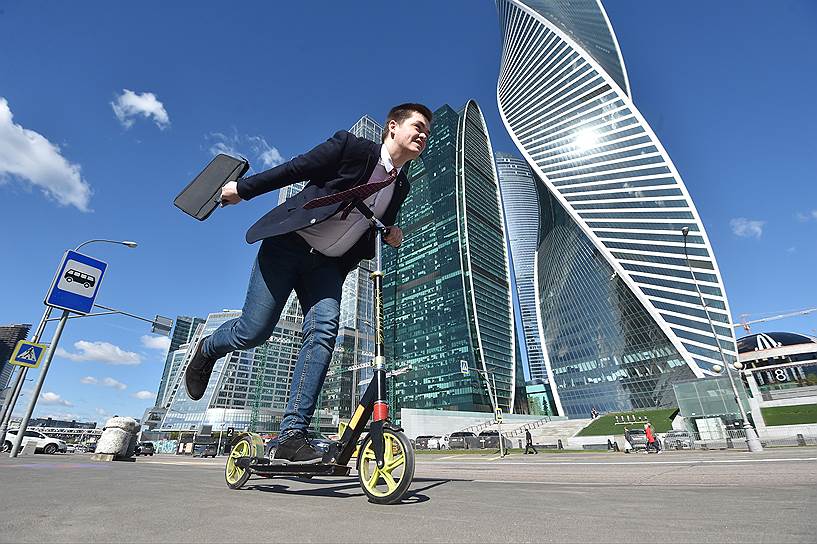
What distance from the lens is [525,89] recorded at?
83.3 m

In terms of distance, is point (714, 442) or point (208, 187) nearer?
point (208, 187)

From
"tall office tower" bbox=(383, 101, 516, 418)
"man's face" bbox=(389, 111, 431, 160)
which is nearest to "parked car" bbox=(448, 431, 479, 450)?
"tall office tower" bbox=(383, 101, 516, 418)

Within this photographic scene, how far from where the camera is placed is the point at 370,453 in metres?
2.68

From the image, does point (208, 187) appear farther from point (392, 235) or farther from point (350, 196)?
point (392, 235)

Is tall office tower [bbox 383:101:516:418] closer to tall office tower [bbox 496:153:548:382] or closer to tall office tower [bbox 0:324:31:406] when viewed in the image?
tall office tower [bbox 496:153:548:382]

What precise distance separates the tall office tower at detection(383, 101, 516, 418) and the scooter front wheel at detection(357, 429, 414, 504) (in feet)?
249

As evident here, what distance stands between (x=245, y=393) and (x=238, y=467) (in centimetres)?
11575

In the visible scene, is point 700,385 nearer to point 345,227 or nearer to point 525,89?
point 345,227

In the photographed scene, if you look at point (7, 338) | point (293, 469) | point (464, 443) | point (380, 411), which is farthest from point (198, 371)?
point (7, 338)

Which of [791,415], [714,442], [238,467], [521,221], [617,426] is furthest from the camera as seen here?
[521,221]

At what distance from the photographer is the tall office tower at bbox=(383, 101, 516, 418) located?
277ft

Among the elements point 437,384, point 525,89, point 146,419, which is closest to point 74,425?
point 146,419

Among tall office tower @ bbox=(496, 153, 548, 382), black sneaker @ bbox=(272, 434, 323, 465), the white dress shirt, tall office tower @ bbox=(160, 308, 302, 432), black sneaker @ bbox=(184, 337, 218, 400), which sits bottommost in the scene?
black sneaker @ bbox=(272, 434, 323, 465)

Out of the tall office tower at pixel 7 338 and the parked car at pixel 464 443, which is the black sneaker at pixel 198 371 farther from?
the tall office tower at pixel 7 338
